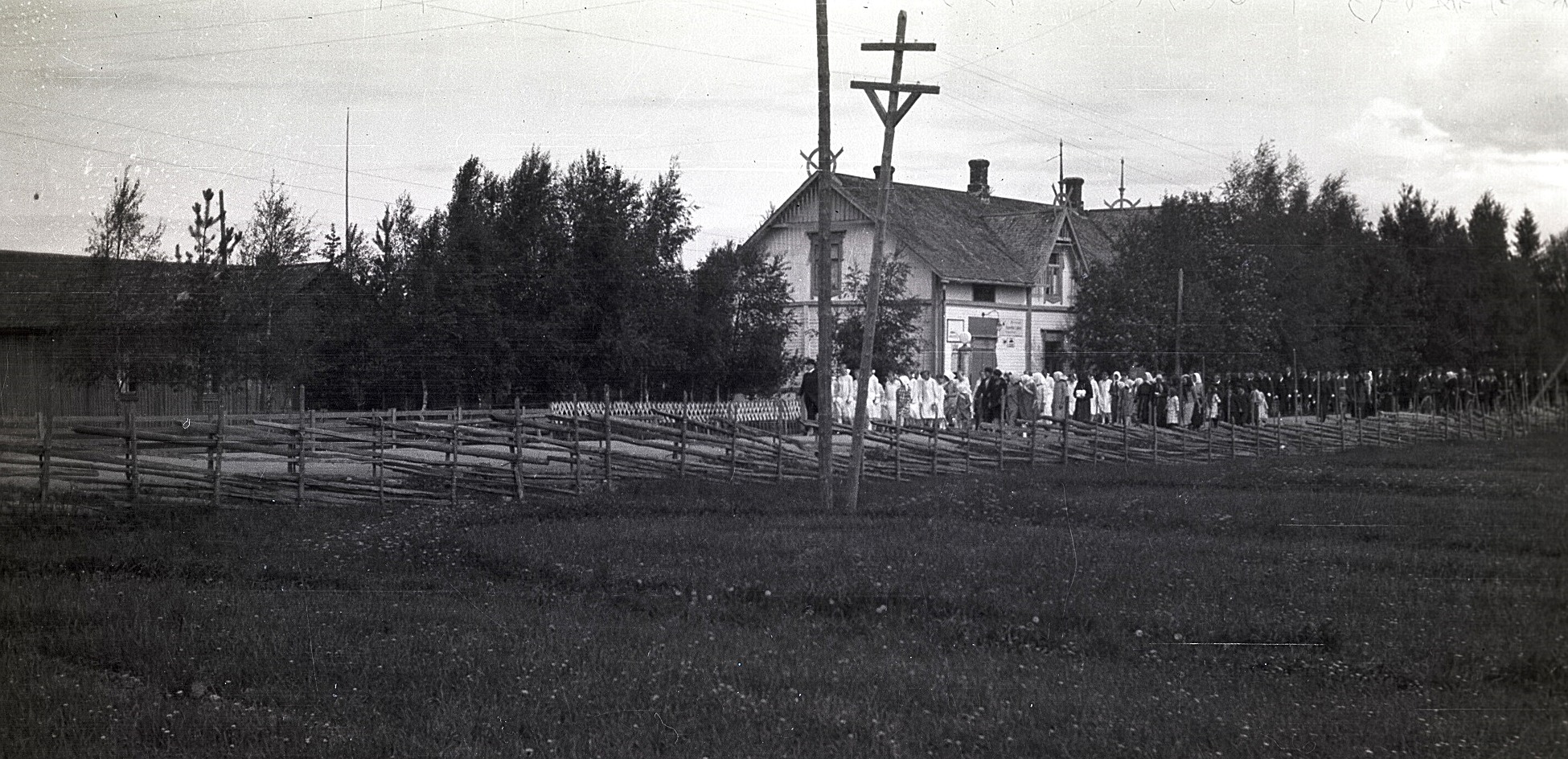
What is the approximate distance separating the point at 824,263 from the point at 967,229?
32.4 meters


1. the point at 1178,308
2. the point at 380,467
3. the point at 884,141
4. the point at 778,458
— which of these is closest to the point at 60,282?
the point at 380,467

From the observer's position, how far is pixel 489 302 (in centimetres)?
3406

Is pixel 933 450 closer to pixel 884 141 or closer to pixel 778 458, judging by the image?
pixel 778 458

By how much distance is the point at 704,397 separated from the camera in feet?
125

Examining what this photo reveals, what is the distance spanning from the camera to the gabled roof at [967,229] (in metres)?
47.3

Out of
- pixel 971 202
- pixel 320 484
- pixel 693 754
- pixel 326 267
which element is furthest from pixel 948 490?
pixel 971 202

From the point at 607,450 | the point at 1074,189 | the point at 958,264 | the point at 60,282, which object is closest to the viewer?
the point at 607,450

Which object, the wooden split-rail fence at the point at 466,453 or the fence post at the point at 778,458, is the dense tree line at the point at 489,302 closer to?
the wooden split-rail fence at the point at 466,453

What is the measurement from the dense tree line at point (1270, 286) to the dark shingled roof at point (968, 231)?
3507 millimetres

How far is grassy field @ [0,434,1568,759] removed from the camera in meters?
7.40

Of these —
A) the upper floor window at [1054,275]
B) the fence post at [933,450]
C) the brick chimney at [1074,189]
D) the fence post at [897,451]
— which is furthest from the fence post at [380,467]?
the brick chimney at [1074,189]

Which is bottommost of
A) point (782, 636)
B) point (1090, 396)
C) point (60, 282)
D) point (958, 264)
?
point (782, 636)

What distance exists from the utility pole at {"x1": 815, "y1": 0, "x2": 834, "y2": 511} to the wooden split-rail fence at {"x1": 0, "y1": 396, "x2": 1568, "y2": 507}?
354cm

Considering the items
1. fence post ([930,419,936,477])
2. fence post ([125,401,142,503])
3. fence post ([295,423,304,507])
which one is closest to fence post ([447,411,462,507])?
fence post ([295,423,304,507])
